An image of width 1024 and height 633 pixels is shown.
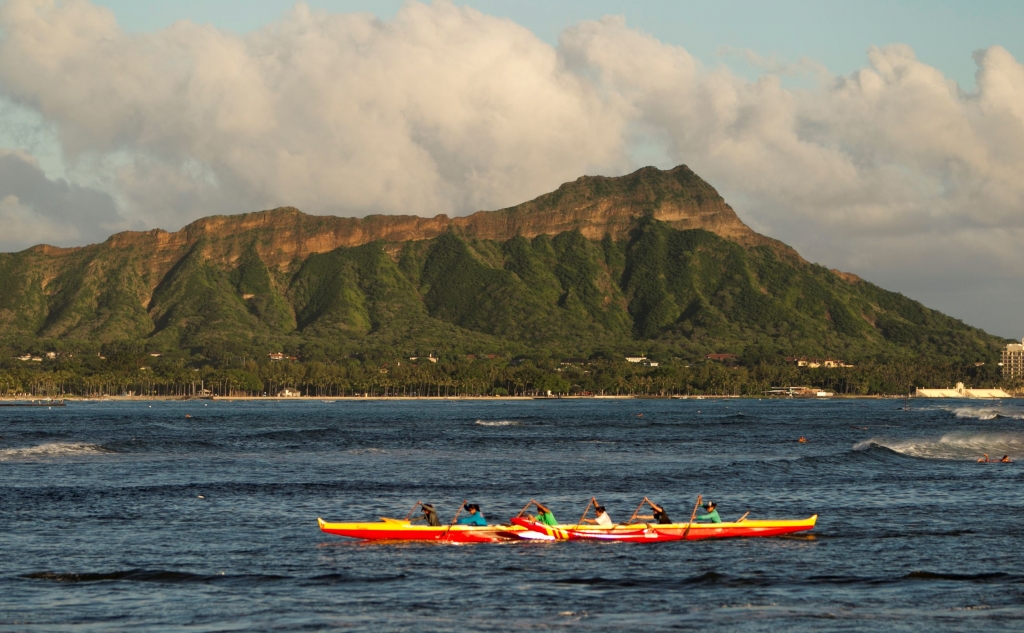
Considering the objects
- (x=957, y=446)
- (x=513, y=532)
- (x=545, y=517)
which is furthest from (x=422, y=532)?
(x=957, y=446)

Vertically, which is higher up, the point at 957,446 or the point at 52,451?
the point at 957,446

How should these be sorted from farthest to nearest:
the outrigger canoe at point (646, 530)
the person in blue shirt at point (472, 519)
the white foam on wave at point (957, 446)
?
1. the white foam on wave at point (957, 446)
2. the person in blue shirt at point (472, 519)
3. the outrigger canoe at point (646, 530)

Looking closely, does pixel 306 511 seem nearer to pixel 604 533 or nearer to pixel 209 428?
pixel 604 533

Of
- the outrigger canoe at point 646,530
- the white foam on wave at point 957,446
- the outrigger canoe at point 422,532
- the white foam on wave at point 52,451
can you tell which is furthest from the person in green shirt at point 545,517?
the white foam on wave at point 52,451

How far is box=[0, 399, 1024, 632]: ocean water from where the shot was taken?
101 ft

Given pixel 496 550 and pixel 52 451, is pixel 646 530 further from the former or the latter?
pixel 52 451

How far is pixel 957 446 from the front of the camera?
3900 inches

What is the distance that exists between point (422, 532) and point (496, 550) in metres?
3.07

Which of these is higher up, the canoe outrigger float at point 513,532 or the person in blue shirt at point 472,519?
the person in blue shirt at point 472,519

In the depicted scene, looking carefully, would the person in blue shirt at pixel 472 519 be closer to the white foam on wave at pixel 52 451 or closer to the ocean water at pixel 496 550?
the ocean water at pixel 496 550

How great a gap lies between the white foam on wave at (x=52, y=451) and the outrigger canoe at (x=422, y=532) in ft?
166

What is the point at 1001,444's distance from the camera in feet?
329

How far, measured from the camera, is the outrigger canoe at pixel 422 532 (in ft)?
140

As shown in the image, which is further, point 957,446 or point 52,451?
point 957,446
